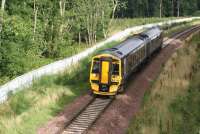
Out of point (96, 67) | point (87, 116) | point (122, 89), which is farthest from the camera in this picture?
point (122, 89)

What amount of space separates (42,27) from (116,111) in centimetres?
2143

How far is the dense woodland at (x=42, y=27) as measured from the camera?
2961 cm

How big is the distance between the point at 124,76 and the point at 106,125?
5437mm

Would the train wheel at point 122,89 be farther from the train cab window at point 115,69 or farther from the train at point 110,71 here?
the train cab window at point 115,69

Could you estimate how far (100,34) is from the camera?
55938 mm

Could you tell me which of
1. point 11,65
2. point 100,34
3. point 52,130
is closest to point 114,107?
point 52,130

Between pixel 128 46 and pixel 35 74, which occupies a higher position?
Result: pixel 128 46

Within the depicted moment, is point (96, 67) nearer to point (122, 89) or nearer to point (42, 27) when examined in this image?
point (122, 89)

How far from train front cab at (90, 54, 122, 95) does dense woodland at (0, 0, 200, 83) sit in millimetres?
7569

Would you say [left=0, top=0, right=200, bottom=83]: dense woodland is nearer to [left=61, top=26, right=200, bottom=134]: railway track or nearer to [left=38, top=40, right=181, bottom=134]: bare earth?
[left=38, top=40, right=181, bottom=134]: bare earth

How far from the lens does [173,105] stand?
21.2 metres

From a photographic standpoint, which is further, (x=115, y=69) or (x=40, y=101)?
(x=115, y=69)

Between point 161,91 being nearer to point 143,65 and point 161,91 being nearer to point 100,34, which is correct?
point 143,65

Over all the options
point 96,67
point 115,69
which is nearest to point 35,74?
point 96,67
